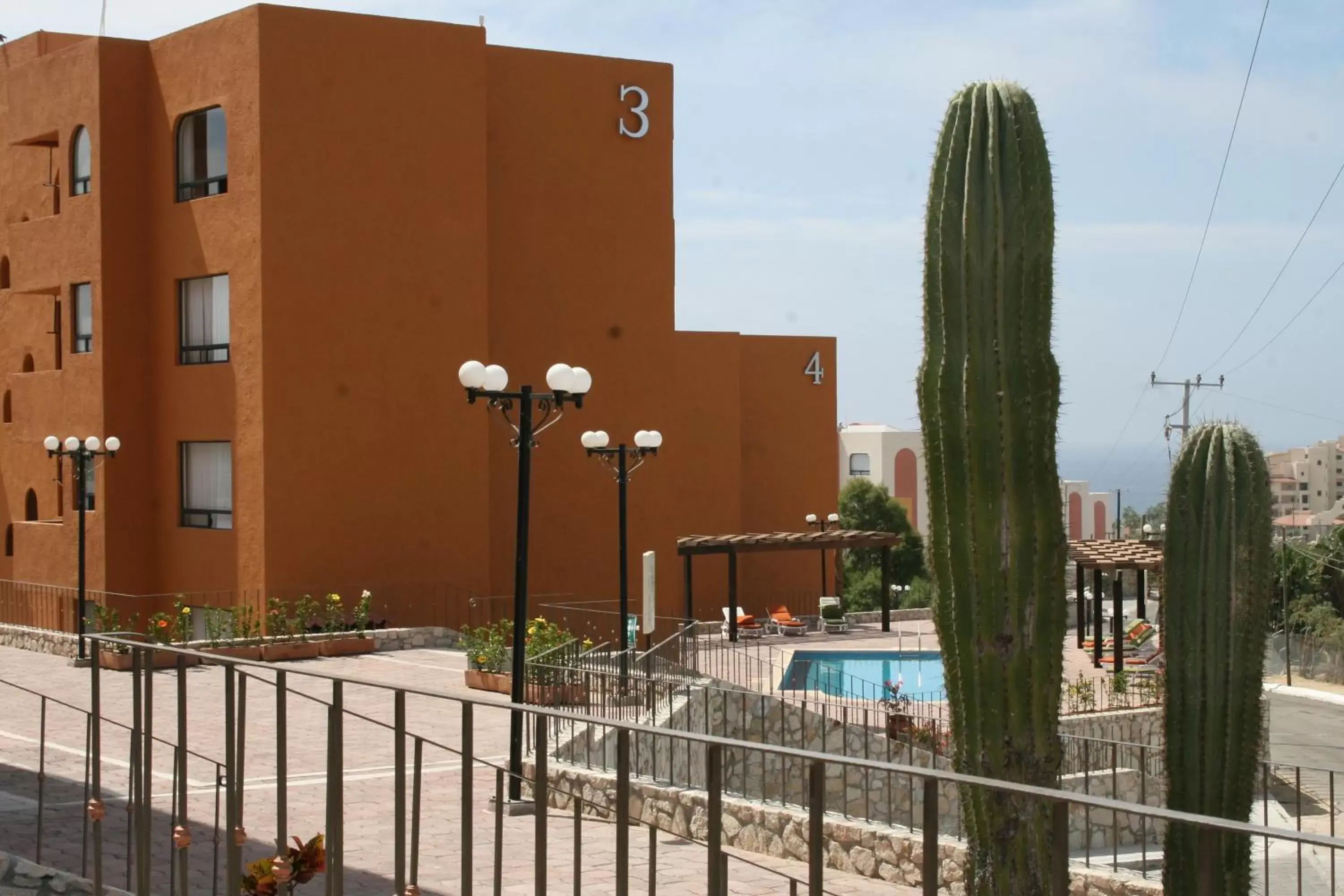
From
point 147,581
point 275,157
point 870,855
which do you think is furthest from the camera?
point 147,581

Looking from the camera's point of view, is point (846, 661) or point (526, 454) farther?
point (846, 661)

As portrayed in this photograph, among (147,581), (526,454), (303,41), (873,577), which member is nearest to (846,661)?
(147,581)

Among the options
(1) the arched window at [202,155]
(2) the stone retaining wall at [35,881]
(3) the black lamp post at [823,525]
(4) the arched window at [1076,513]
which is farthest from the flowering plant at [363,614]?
(4) the arched window at [1076,513]

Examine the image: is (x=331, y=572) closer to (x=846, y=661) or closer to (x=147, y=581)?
(x=147, y=581)

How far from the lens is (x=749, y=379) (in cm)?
4269

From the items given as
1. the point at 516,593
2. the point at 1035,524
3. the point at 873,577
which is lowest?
the point at 873,577

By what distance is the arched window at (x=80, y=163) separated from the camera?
27766mm

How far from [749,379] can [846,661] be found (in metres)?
13.9

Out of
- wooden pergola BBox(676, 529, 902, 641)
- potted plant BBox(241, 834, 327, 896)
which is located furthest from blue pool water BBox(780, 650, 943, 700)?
potted plant BBox(241, 834, 327, 896)

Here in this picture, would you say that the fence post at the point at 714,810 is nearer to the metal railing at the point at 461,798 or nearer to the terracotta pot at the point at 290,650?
the metal railing at the point at 461,798

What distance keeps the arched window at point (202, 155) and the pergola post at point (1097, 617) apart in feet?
58.0

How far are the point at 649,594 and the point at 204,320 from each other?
39.7ft

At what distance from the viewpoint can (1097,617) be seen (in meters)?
29.0

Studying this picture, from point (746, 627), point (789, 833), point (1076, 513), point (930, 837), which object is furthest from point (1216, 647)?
point (1076, 513)
